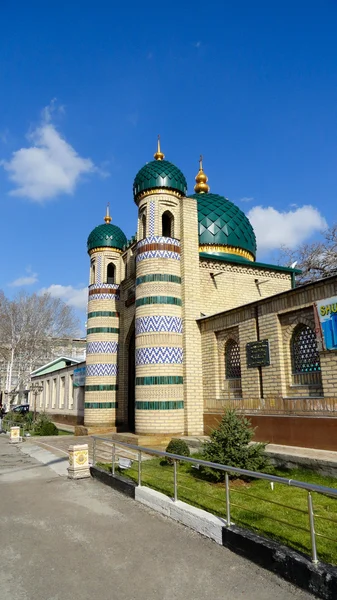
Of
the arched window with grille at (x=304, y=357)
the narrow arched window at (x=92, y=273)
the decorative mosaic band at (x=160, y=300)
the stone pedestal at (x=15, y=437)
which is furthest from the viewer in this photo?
the narrow arched window at (x=92, y=273)

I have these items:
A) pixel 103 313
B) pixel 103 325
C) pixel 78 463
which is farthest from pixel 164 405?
pixel 103 313

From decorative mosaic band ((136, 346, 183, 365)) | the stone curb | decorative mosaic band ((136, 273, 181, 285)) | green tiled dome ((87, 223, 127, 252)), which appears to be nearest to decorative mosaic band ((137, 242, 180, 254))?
decorative mosaic band ((136, 273, 181, 285))

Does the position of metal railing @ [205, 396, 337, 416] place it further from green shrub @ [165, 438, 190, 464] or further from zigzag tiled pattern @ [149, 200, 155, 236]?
zigzag tiled pattern @ [149, 200, 155, 236]

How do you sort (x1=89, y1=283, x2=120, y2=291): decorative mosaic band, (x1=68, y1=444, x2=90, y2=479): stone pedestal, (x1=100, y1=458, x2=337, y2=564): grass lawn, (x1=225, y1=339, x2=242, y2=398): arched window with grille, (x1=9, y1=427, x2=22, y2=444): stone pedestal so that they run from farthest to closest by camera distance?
(x1=89, y1=283, x2=120, y2=291): decorative mosaic band → (x1=9, y1=427, x2=22, y2=444): stone pedestal → (x1=225, y1=339, x2=242, y2=398): arched window with grille → (x1=68, y1=444, x2=90, y2=479): stone pedestal → (x1=100, y1=458, x2=337, y2=564): grass lawn

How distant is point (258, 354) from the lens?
11617mm

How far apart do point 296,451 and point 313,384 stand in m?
1.75

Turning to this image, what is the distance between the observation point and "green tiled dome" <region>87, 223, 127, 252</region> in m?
20.5

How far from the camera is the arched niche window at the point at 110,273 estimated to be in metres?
20.8

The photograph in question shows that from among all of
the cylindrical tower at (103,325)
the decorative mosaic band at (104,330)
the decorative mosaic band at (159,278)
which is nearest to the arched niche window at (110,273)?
the cylindrical tower at (103,325)

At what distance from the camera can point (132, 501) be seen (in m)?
7.25

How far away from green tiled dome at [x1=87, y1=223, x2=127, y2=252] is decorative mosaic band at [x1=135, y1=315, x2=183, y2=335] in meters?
7.00

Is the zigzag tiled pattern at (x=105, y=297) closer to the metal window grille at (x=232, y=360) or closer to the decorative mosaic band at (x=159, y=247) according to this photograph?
the decorative mosaic band at (x=159, y=247)

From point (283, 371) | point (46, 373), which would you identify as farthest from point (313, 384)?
point (46, 373)

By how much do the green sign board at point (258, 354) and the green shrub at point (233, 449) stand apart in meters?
3.32
